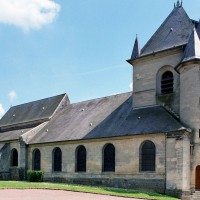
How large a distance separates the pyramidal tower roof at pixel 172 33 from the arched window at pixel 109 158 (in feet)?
27.7

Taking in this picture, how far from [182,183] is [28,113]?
25.5 metres

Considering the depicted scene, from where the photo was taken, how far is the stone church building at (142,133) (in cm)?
2323

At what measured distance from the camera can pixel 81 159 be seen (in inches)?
1167

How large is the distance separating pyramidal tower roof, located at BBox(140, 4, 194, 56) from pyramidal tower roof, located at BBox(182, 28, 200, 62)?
50.9 inches

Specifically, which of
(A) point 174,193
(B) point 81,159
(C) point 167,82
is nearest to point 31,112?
(B) point 81,159

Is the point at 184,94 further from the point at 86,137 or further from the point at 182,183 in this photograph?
the point at 86,137

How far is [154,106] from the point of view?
27797 mm

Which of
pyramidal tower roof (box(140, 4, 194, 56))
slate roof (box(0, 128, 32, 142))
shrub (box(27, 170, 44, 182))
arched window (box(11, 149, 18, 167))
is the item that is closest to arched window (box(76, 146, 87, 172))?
shrub (box(27, 170, 44, 182))

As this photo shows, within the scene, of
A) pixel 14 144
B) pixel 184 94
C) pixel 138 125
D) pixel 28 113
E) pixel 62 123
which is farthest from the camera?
pixel 28 113

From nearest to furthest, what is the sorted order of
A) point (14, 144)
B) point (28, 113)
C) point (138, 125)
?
point (138, 125)
point (14, 144)
point (28, 113)

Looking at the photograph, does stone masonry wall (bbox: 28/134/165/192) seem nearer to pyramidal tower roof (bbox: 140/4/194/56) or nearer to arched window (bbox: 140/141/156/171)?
arched window (bbox: 140/141/156/171)

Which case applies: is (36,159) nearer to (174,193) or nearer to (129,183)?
(129,183)

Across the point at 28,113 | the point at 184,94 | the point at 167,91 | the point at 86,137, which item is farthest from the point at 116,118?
the point at 28,113

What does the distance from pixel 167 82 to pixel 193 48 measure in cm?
390
